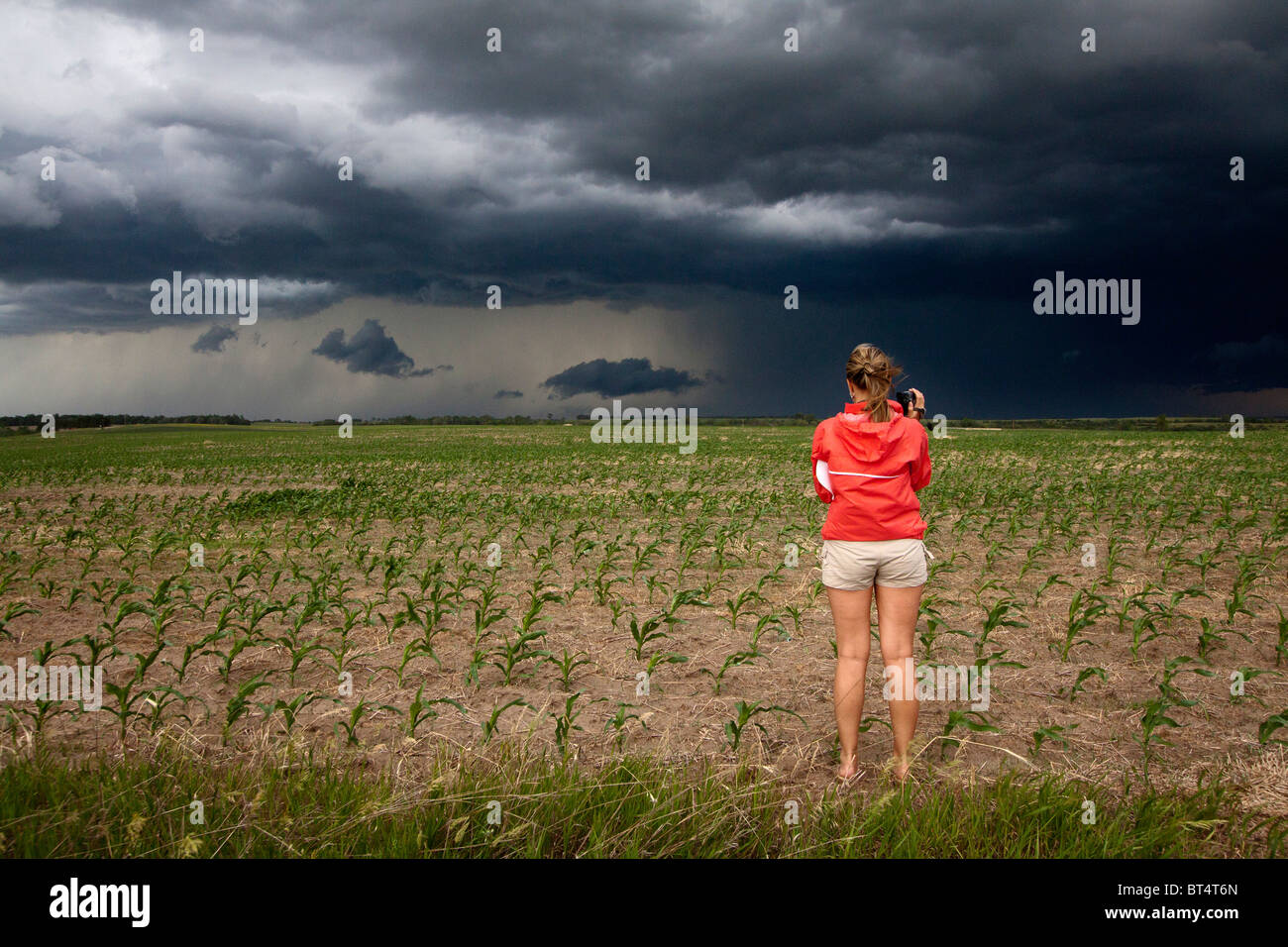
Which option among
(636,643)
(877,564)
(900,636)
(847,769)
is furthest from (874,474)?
(636,643)

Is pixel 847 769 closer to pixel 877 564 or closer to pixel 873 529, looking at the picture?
pixel 877 564

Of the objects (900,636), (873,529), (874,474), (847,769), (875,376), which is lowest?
(847,769)

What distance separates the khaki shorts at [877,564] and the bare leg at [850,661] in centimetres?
9

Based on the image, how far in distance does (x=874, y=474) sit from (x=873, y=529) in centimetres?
34

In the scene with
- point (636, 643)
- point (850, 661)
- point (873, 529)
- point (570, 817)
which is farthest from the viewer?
→ point (636, 643)

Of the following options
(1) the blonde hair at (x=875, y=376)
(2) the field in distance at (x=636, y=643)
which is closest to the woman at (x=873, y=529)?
(1) the blonde hair at (x=875, y=376)

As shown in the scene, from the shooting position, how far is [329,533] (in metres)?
14.3

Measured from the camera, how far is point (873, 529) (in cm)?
423

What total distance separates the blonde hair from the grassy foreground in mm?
2235

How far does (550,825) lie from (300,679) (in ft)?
12.6

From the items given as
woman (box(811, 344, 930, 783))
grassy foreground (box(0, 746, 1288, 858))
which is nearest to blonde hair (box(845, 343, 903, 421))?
woman (box(811, 344, 930, 783))
